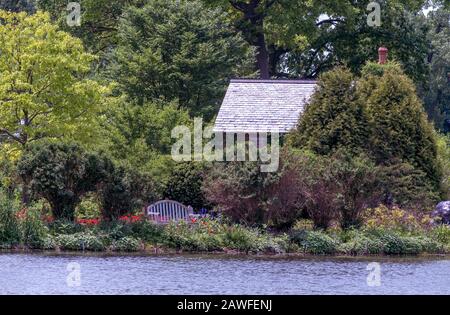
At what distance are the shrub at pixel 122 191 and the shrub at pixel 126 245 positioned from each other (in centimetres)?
155

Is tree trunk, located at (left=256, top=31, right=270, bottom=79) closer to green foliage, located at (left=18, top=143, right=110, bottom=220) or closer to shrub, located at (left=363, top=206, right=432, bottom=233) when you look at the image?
shrub, located at (left=363, top=206, right=432, bottom=233)

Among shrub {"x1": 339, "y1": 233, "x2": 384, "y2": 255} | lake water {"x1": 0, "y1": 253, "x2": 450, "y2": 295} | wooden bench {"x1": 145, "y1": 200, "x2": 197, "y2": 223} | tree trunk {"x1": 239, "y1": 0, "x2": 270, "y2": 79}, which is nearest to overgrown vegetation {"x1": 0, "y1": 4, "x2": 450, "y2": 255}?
shrub {"x1": 339, "y1": 233, "x2": 384, "y2": 255}

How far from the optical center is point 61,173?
108 feet

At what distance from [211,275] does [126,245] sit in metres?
5.26

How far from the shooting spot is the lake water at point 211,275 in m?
25.0

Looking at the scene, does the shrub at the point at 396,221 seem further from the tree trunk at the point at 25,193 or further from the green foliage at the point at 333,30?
the green foliage at the point at 333,30

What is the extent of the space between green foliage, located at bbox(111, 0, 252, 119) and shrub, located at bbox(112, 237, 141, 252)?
13.5 metres

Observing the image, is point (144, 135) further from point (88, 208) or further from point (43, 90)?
point (88, 208)

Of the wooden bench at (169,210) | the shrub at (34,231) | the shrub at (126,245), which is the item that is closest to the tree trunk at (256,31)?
the wooden bench at (169,210)

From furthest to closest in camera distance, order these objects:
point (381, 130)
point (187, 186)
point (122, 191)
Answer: point (381, 130), point (187, 186), point (122, 191)

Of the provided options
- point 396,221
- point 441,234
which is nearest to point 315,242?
point 396,221

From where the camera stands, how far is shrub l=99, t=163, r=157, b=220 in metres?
33.0
